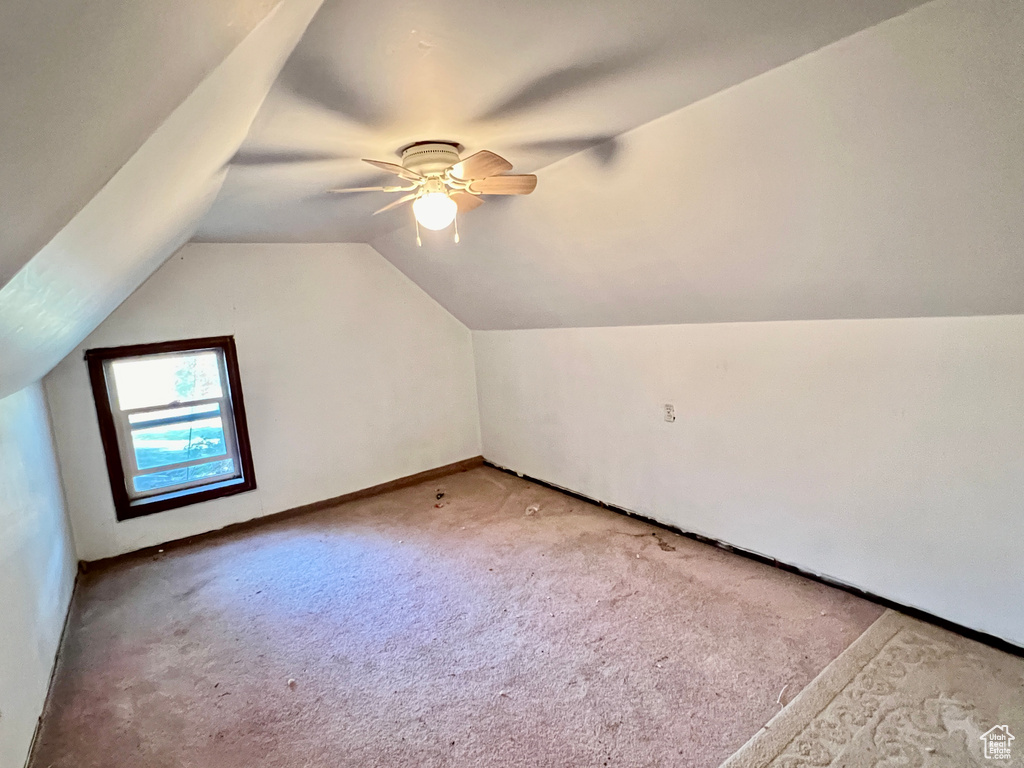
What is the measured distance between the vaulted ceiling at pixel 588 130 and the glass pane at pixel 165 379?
1044mm

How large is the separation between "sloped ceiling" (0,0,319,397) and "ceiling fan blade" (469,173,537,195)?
87 centimetres

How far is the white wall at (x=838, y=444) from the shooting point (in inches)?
85.4

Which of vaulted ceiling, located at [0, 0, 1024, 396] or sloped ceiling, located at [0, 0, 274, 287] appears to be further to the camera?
vaulted ceiling, located at [0, 0, 1024, 396]

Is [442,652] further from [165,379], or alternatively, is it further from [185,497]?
[165,379]

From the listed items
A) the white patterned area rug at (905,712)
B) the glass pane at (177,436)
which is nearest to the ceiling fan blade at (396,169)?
the white patterned area rug at (905,712)

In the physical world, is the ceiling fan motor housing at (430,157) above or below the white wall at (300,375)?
above

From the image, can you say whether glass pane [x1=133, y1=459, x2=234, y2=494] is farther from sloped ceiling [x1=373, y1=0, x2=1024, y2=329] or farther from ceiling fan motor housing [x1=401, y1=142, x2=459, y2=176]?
ceiling fan motor housing [x1=401, y1=142, x2=459, y2=176]

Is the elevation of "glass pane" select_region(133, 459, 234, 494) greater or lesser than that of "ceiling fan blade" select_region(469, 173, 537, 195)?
lesser

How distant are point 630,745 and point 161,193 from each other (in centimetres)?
241

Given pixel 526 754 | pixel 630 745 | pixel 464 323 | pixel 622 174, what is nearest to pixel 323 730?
pixel 526 754

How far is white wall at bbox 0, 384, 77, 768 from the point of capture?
1937mm

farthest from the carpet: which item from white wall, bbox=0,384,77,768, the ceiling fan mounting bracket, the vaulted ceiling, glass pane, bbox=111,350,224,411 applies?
the ceiling fan mounting bracket

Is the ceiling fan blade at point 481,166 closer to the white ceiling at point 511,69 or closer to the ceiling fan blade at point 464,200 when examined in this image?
the white ceiling at point 511,69

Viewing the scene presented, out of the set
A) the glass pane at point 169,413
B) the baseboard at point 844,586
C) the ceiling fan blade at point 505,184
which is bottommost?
the baseboard at point 844,586
